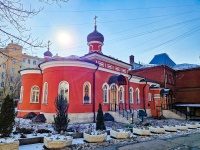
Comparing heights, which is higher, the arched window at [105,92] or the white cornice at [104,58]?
the white cornice at [104,58]

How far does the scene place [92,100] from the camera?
14.2 meters

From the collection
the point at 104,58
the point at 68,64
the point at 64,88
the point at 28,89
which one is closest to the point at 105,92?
the point at 104,58

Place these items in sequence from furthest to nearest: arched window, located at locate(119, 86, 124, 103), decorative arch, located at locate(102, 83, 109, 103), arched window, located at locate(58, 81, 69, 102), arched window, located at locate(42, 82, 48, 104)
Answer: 1. arched window, located at locate(119, 86, 124, 103)
2. decorative arch, located at locate(102, 83, 109, 103)
3. arched window, located at locate(42, 82, 48, 104)
4. arched window, located at locate(58, 81, 69, 102)

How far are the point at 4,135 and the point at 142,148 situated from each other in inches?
225

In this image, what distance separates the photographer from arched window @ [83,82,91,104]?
1383cm

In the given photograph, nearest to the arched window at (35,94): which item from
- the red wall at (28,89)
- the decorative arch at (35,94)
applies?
the decorative arch at (35,94)

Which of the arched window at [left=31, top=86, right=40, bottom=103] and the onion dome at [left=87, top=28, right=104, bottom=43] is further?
the onion dome at [left=87, top=28, right=104, bottom=43]

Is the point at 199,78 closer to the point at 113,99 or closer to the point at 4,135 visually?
the point at 113,99

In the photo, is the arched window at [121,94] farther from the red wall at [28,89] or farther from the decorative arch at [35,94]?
the decorative arch at [35,94]

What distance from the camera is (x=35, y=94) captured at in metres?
16.3

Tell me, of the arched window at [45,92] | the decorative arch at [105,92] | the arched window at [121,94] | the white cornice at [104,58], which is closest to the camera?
the arched window at [45,92]

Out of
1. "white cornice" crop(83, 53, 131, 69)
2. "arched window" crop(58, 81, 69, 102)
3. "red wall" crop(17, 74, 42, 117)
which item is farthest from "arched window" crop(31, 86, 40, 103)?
"white cornice" crop(83, 53, 131, 69)

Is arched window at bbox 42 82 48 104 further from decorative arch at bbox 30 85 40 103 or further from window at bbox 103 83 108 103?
window at bbox 103 83 108 103

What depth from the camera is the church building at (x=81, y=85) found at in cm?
1327
